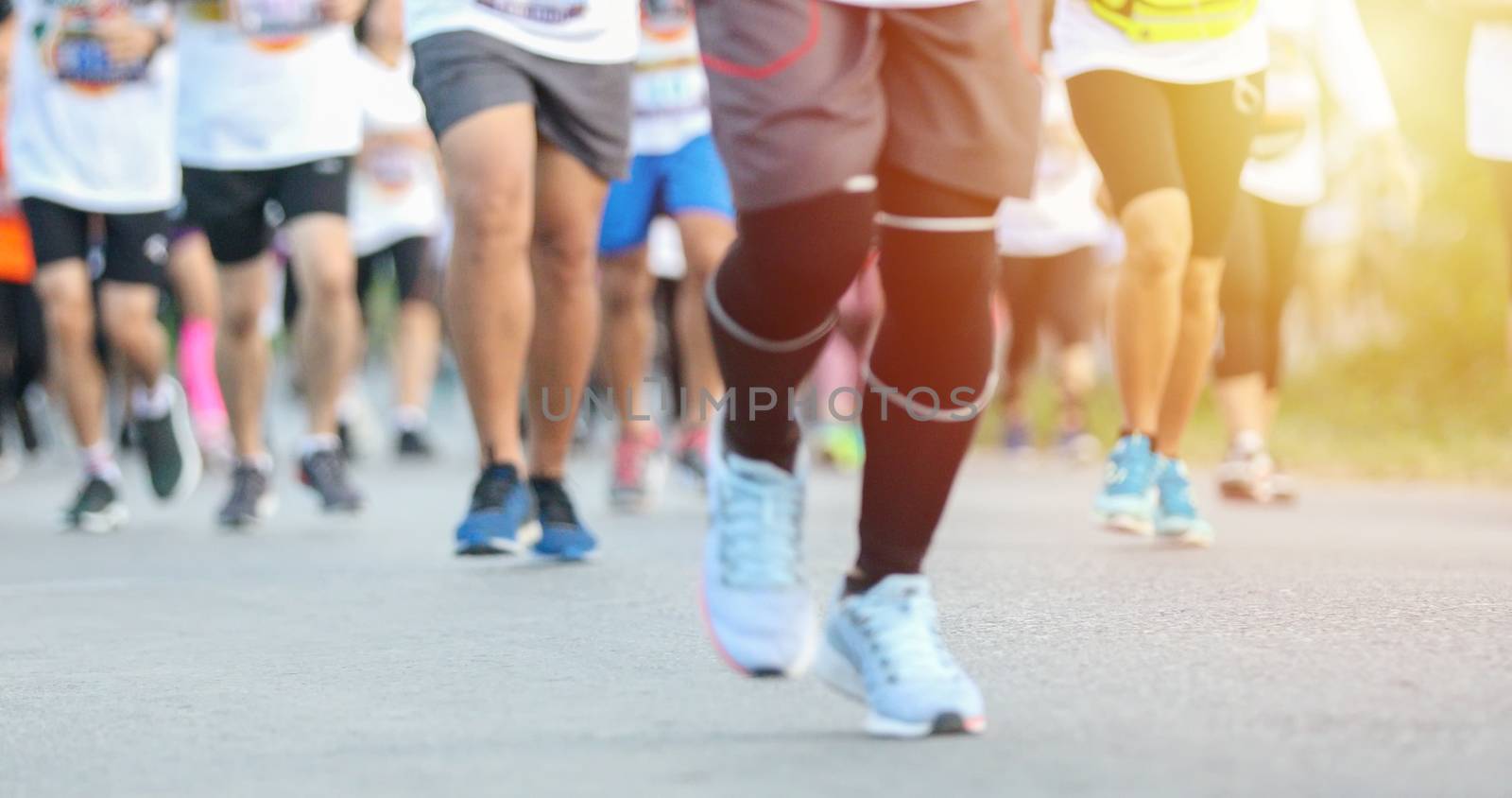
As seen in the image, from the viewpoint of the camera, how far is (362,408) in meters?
13.3

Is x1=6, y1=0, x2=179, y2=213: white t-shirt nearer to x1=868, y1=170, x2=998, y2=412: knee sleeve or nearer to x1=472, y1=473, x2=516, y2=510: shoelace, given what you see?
x1=472, y1=473, x2=516, y2=510: shoelace

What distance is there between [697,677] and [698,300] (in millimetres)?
4855

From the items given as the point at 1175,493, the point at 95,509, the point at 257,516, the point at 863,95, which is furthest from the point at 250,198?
Answer: the point at 863,95

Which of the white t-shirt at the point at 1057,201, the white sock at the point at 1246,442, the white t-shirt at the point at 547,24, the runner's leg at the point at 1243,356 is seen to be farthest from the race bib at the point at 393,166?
the white t-shirt at the point at 547,24

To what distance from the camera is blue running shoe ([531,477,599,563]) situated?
5.40 meters

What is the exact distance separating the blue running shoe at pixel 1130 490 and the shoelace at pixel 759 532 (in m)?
2.69

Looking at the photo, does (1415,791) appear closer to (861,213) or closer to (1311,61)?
(861,213)

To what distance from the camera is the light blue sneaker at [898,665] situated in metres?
2.86

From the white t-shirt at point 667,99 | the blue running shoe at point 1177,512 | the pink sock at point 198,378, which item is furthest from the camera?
the pink sock at point 198,378

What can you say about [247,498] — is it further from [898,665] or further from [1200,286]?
[898,665]

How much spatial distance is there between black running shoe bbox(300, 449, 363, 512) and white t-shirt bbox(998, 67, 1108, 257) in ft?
15.2

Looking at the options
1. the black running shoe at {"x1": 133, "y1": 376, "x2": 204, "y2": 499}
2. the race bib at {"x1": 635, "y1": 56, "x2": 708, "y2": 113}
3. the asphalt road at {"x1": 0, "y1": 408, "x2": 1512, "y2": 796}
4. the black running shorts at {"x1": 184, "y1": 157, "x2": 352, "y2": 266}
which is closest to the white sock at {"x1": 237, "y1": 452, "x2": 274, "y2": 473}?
the black running shorts at {"x1": 184, "y1": 157, "x2": 352, "y2": 266}

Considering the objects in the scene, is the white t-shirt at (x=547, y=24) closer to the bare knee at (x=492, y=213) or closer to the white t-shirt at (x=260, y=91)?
the bare knee at (x=492, y=213)

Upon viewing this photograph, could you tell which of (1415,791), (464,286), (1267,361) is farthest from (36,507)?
→ (1415,791)
